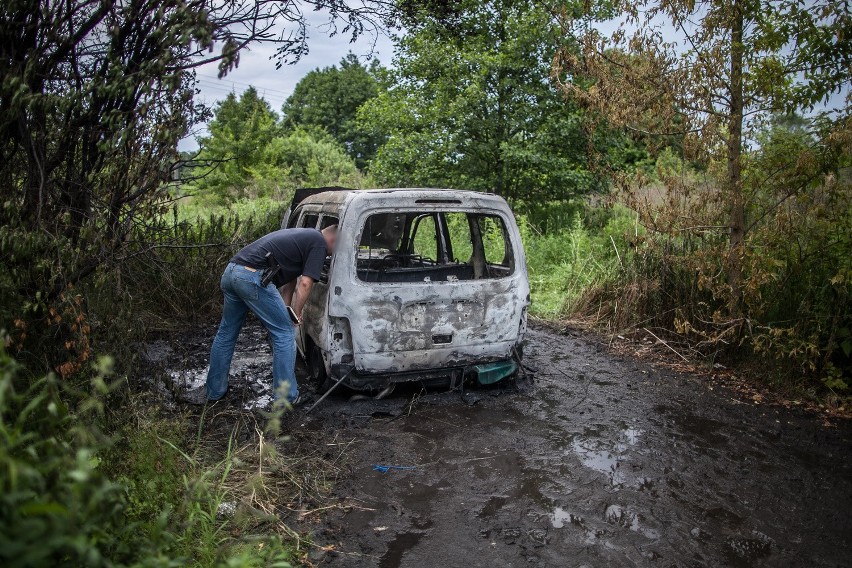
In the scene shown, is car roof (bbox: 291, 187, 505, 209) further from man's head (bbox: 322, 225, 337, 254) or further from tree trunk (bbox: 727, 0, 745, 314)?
tree trunk (bbox: 727, 0, 745, 314)

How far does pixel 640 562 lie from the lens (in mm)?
3223

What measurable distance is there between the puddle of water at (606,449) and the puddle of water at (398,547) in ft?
4.83

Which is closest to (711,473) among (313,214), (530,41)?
(313,214)

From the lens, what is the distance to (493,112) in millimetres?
13797

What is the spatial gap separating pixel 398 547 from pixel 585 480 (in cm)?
145

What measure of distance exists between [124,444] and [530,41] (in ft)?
39.2

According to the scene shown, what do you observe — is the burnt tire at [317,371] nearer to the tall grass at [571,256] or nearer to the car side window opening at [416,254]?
the car side window opening at [416,254]

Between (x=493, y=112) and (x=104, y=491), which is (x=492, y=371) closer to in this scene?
(x=104, y=491)

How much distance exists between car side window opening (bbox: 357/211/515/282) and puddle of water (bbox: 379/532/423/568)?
236 centimetres

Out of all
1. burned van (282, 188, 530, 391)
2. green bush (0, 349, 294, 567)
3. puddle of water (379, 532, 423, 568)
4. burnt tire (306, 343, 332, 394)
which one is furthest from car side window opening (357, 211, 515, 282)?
puddle of water (379, 532, 423, 568)

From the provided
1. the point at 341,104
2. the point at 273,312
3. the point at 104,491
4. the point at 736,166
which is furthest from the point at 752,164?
the point at 341,104

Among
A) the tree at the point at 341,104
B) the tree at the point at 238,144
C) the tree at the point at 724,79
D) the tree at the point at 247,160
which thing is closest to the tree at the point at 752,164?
the tree at the point at 724,79

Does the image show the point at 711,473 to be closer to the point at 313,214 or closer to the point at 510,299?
the point at 510,299

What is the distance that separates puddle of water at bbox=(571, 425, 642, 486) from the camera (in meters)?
4.34
